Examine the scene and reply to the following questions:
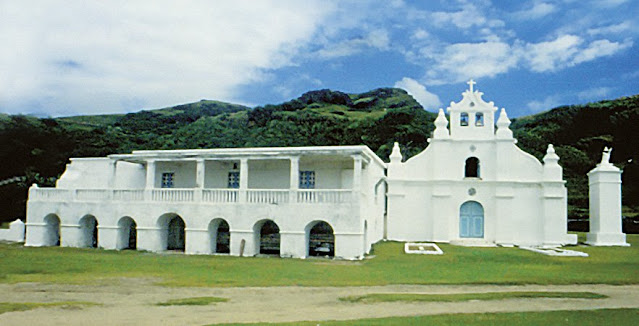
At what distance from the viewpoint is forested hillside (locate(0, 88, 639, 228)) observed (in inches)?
1615

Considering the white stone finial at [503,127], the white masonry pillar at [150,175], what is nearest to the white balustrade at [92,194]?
the white masonry pillar at [150,175]

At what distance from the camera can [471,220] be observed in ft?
88.3

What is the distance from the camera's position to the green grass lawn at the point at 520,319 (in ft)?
28.0

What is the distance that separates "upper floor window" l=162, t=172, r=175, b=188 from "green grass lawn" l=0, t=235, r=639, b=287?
4.49 metres

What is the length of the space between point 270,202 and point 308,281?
22.4ft

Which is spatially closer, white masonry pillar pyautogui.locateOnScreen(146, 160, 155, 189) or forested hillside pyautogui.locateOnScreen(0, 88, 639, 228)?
white masonry pillar pyautogui.locateOnScreen(146, 160, 155, 189)

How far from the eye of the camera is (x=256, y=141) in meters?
56.7

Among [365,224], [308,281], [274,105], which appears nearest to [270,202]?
[365,224]

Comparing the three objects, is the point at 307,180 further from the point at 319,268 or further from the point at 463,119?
the point at 463,119

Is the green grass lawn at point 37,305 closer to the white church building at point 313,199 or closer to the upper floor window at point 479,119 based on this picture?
the white church building at point 313,199

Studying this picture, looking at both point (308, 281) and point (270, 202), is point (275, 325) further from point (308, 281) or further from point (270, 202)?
point (270, 202)

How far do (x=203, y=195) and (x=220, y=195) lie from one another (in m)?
0.77

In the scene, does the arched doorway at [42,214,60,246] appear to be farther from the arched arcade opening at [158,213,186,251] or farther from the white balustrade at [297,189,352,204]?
the white balustrade at [297,189,352,204]

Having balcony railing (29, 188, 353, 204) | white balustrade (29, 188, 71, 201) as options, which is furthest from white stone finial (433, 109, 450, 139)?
white balustrade (29, 188, 71, 201)
